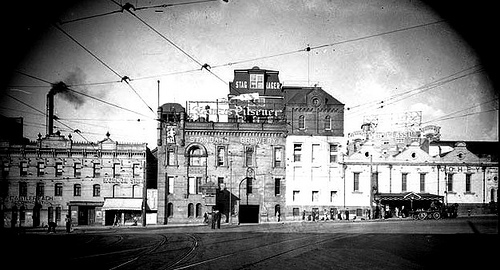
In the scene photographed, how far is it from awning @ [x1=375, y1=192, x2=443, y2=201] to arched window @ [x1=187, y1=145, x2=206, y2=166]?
17695 millimetres

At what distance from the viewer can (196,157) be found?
137 ft

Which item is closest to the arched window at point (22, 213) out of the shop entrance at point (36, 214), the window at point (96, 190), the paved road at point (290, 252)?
the shop entrance at point (36, 214)

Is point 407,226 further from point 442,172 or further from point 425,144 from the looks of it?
point 425,144

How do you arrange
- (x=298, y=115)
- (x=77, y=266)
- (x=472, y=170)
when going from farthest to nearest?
(x=298, y=115)
(x=472, y=170)
(x=77, y=266)

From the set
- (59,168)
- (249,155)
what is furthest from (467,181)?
(59,168)

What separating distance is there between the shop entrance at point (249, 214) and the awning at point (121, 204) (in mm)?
10155

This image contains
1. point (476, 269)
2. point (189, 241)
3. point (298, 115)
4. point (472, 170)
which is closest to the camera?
point (476, 269)

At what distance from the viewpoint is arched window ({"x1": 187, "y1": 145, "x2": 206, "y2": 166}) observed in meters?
41.6

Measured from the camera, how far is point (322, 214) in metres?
40.7

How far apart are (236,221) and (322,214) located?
8.65 metres

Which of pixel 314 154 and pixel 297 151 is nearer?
pixel 314 154

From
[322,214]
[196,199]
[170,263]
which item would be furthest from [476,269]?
[196,199]

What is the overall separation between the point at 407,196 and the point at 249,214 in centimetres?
1551

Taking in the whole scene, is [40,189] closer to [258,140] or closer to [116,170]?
[116,170]
